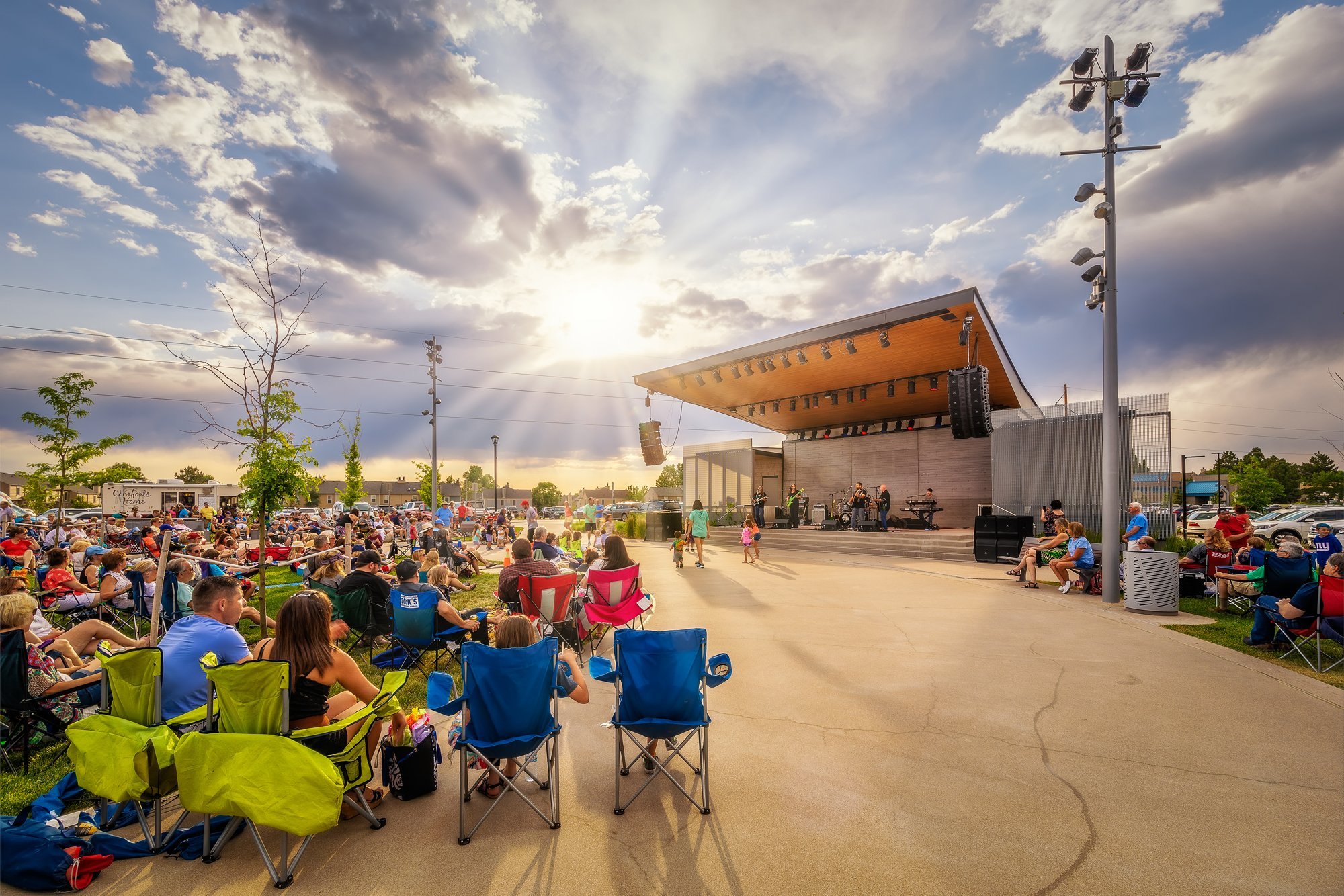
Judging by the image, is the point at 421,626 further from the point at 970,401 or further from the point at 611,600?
the point at 970,401

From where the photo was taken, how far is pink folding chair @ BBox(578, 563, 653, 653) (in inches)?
255

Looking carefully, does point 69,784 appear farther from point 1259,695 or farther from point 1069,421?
point 1069,421

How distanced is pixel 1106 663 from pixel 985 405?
10938 millimetres

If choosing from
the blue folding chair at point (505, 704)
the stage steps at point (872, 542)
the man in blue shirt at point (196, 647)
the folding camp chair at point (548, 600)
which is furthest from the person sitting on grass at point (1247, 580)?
the man in blue shirt at point (196, 647)

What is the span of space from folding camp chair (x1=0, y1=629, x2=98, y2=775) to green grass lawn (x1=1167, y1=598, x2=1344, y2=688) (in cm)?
1000

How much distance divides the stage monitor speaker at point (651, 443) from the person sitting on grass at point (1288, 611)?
58.8 feet

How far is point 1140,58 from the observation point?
8.55m

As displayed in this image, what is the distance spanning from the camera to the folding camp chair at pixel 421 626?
203 inches

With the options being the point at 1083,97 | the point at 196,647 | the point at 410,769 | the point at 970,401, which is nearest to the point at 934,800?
the point at 410,769

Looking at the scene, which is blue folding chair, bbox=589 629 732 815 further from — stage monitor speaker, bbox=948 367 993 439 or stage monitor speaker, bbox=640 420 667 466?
stage monitor speaker, bbox=640 420 667 466

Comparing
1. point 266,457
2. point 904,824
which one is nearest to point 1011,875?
point 904,824

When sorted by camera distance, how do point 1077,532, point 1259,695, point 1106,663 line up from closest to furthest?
point 1259,695 → point 1106,663 → point 1077,532

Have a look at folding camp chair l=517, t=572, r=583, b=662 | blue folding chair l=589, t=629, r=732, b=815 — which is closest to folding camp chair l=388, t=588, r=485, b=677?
folding camp chair l=517, t=572, r=583, b=662

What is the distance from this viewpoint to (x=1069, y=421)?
16.9 metres
